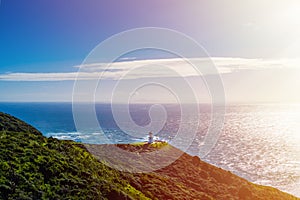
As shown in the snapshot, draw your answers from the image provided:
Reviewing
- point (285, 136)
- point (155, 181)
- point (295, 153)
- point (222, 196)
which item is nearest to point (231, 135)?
point (285, 136)

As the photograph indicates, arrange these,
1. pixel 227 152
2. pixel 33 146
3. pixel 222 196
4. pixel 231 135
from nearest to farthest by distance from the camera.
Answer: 1. pixel 33 146
2. pixel 222 196
3. pixel 227 152
4. pixel 231 135

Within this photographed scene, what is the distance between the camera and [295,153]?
75875 mm

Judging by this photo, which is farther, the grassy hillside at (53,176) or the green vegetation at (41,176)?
the grassy hillside at (53,176)

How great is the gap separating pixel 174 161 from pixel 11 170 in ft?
87.4

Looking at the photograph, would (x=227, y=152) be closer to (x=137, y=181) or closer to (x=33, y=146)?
(x=137, y=181)

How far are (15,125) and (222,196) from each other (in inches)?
746

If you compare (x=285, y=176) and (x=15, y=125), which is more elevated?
(x=15, y=125)

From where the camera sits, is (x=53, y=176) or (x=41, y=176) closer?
(x=41, y=176)

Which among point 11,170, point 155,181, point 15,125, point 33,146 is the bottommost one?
point 155,181

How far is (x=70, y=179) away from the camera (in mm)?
13180

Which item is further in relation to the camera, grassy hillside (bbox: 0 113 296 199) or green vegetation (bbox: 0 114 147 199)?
grassy hillside (bbox: 0 113 296 199)

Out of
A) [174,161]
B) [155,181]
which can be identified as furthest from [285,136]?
[155,181]

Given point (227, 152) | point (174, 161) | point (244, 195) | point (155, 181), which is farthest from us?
point (227, 152)

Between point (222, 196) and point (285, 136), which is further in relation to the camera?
point (285, 136)
